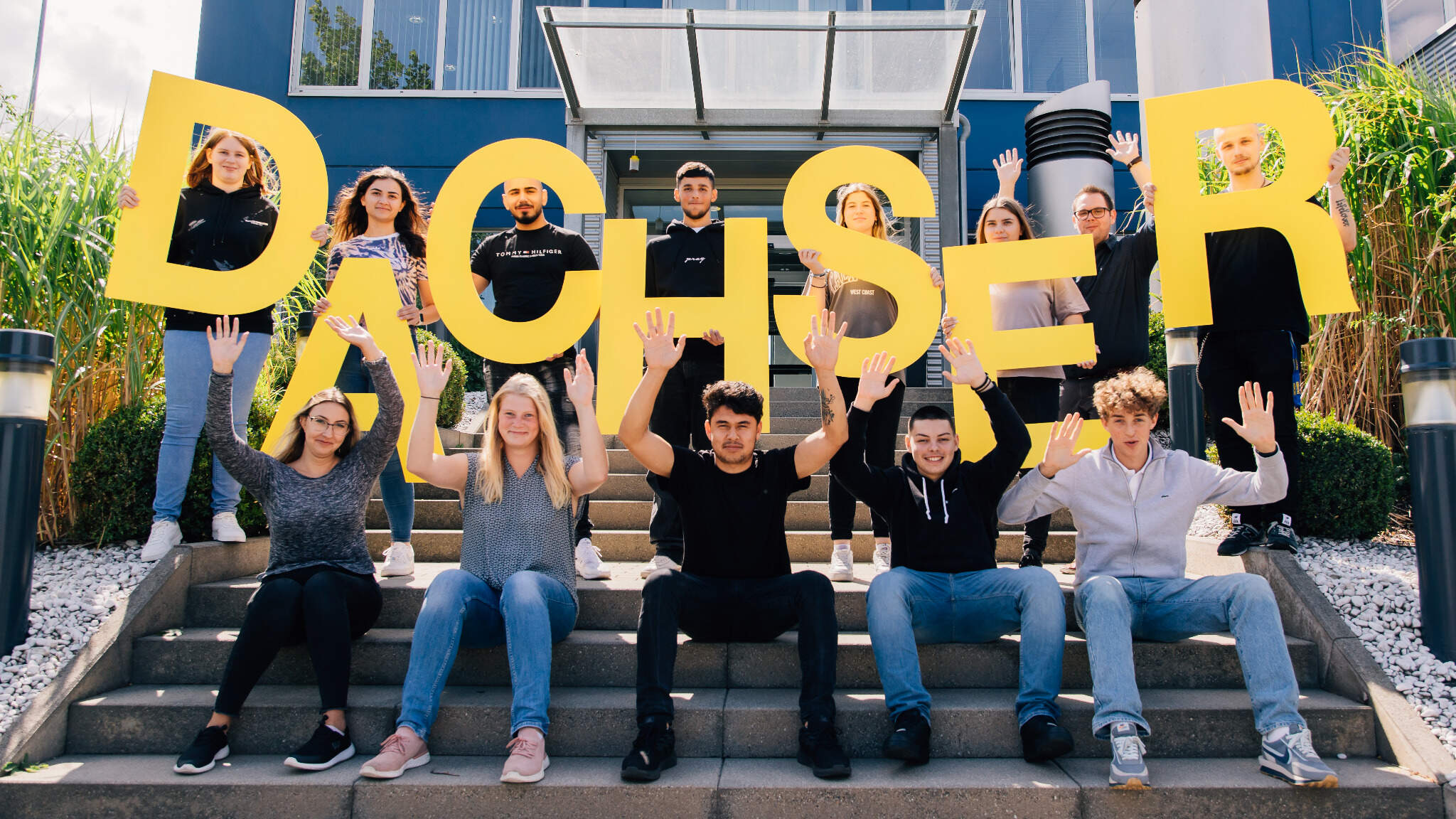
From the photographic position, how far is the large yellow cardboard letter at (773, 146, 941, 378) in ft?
13.8

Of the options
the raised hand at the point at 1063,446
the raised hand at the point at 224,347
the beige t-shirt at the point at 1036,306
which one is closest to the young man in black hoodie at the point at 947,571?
the raised hand at the point at 1063,446

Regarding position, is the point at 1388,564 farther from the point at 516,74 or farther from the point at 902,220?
the point at 516,74

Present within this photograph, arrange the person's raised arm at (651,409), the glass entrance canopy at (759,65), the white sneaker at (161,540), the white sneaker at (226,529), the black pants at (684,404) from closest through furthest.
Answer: the person's raised arm at (651,409), the white sneaker at (161,540), the white sneaker at (226,529), the black pants at (684,404), the glass entrance canopy at (759,65)

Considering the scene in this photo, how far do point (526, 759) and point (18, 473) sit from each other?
236 cm

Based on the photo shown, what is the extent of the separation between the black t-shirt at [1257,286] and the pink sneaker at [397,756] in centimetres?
383

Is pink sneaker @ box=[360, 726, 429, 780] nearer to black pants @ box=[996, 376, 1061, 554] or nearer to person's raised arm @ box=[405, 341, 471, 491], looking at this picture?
person's raised arm @ box=[405, 341, 471, 491]

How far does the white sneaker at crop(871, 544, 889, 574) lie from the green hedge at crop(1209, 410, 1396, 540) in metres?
1.98

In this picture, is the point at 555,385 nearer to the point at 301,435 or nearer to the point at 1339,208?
the point at 301,435

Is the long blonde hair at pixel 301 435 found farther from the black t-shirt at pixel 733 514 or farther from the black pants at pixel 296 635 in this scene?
the black t-shirt at pixel 733 514

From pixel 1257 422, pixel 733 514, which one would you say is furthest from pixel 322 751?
pixel 1257 422

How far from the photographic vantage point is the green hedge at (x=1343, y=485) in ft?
13.1

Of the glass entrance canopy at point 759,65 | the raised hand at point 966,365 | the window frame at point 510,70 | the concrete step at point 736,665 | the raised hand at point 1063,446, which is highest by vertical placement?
the window frame at point 510,70

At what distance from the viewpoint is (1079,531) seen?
339 centimetres

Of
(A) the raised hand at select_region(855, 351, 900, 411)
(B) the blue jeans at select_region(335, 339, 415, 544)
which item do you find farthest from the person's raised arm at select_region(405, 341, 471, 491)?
(A) the raised hand at select_region(855, 351, 900, 411)
